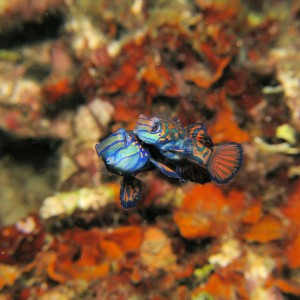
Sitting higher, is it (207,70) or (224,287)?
(207,70)

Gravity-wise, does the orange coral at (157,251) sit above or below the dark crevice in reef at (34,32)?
below

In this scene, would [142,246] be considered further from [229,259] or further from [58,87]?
[58,87]

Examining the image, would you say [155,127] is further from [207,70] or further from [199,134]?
[207,70]

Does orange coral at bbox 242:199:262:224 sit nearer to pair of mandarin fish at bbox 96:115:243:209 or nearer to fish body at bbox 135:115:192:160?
pair of mandarin fish at bbox 96:115:243:209

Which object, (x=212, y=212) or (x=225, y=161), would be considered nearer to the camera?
(x=225, y=161)

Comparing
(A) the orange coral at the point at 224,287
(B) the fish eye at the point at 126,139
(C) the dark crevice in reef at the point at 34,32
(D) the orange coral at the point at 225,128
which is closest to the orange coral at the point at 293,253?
(A) the orange coral at the point at 224,287

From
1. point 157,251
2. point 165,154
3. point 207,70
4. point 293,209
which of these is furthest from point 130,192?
point 207,70

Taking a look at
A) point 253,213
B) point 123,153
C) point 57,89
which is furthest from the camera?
point 57,89

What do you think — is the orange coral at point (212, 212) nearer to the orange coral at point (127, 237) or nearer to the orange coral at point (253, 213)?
the orange coral at point (253, 213)
